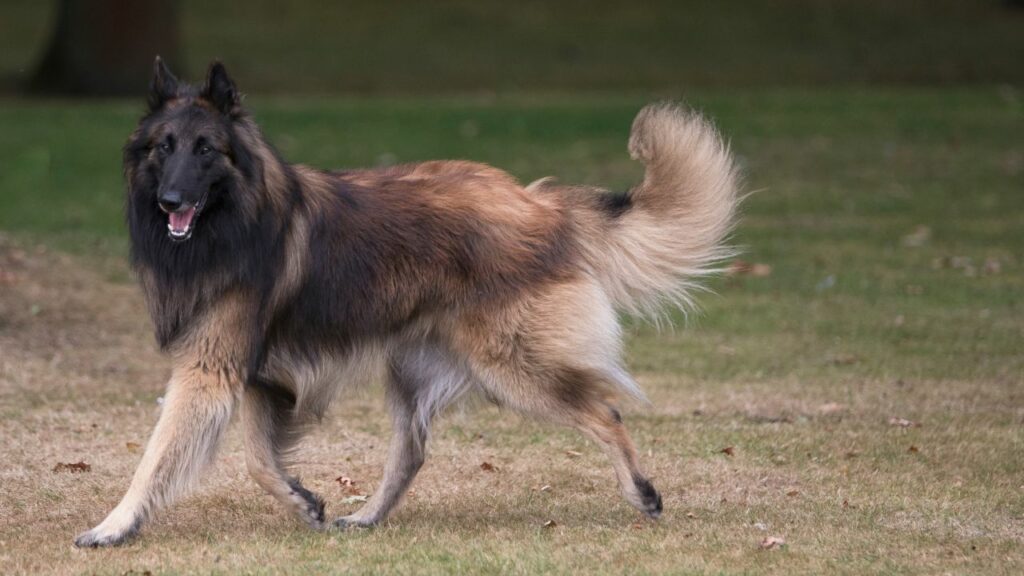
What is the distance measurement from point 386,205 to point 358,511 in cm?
144

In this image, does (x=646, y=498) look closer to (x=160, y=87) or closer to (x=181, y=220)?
(x=181, y=220)

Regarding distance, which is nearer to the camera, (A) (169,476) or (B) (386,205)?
(A) (169,476)

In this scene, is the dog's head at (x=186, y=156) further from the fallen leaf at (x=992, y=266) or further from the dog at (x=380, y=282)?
the fallen leaf at (x=992, y=266)

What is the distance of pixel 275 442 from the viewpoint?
7.01 m

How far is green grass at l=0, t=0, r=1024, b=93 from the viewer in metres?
30.1

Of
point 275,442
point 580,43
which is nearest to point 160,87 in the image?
point 275,442

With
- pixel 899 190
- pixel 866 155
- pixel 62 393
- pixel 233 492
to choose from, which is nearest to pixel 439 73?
pixel 866 155

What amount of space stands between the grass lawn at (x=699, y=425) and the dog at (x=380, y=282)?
1.04ft

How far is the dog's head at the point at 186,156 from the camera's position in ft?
21.4

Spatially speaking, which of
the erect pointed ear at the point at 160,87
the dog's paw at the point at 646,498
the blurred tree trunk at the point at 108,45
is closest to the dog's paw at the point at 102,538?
the erect pointed ear at the point at 160,87

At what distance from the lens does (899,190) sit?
60.7 ft

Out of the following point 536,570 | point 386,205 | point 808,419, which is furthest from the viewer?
point 808,419

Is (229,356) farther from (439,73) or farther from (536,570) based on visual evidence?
(439,73)

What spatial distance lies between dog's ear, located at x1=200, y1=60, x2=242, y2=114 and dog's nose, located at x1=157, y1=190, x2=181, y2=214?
0.52m
